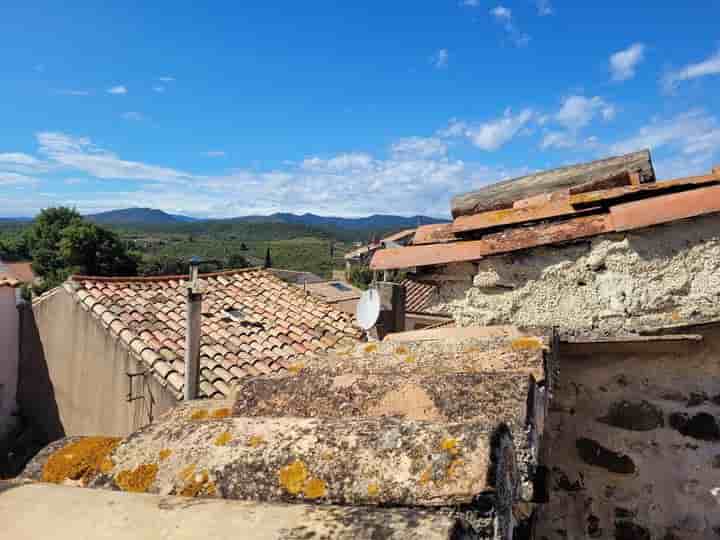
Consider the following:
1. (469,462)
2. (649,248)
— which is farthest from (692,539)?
(469,462)

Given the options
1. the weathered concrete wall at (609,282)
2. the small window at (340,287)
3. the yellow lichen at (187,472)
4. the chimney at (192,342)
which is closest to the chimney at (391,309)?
the chimney at (192,342)

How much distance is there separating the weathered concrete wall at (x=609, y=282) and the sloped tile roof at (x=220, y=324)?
180 inches

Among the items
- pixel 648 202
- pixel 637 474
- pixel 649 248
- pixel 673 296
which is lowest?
pixel 637 474

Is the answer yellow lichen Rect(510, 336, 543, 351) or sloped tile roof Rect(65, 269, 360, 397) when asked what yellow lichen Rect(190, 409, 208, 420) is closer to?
yellow lichen Rect(510, 336, 543, 351)

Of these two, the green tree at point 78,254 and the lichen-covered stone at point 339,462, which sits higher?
the green tree at point 78,254

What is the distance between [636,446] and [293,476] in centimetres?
202

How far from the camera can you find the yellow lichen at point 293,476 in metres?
1.03

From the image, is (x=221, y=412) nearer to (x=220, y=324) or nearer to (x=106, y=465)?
(x=106, y=465)

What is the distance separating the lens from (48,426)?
9266 millimetres

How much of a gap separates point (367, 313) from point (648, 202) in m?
3.28

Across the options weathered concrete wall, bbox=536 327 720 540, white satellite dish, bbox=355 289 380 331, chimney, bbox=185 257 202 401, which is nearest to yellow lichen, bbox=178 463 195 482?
weathered concrete wall, bbox=536 327 720 540

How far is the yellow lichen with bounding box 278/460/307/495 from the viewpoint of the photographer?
1031mm

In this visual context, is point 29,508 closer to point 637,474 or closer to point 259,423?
point 259,423

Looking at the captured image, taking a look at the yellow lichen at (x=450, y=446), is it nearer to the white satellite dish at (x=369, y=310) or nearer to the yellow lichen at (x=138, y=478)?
the yellow lichen at (x=138, y=478)
